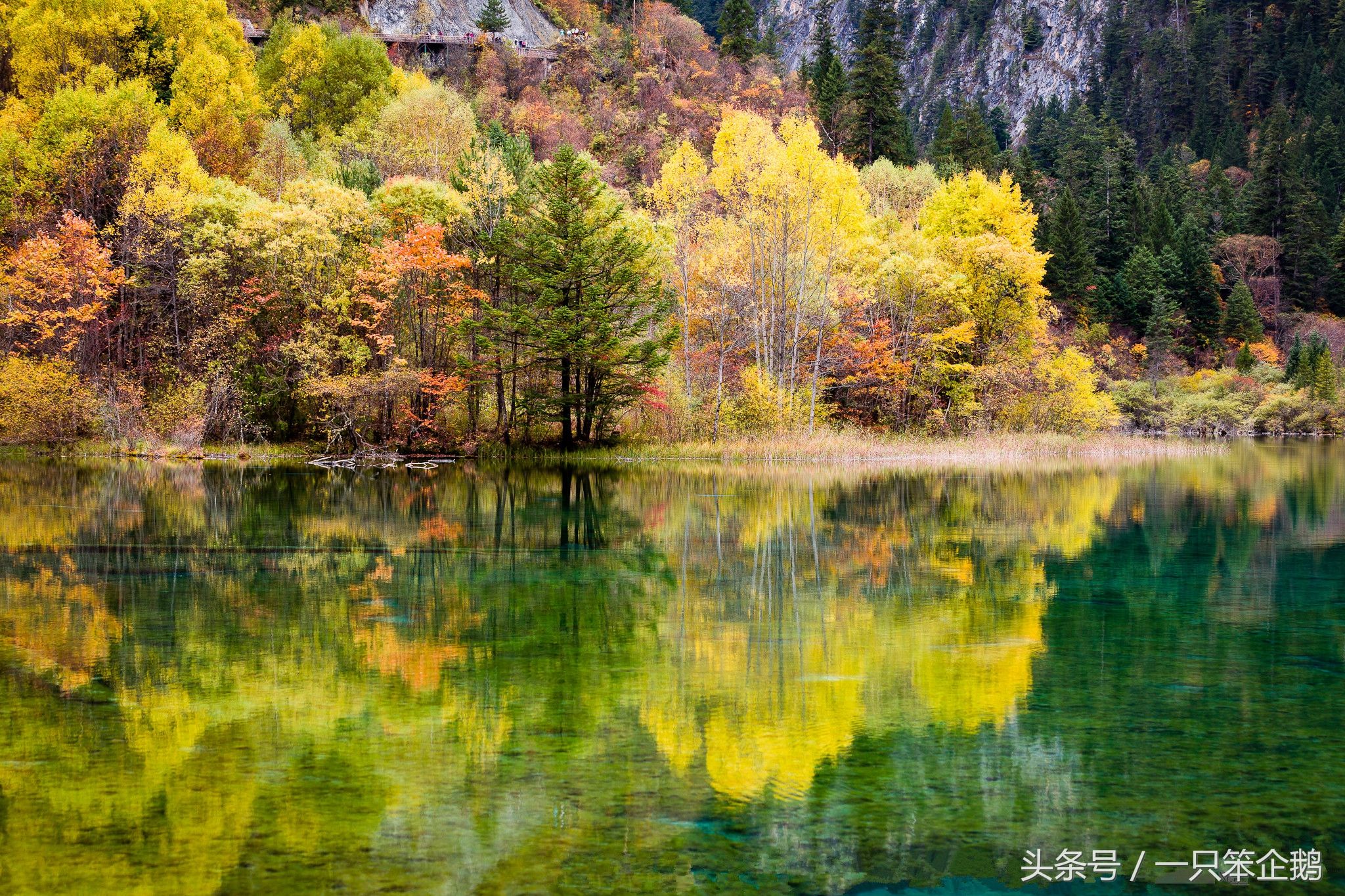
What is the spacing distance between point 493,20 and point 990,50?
123837 millimetres

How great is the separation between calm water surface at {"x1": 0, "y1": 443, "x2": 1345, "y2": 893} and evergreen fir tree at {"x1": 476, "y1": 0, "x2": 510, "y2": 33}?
6812 cm

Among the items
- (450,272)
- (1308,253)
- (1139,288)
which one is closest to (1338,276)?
(1308,253)

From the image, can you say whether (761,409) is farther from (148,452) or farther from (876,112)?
(876,112)

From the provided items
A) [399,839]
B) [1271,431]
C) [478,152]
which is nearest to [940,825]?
[399,839]

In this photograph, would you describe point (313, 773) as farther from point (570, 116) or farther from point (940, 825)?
point (570, 116)

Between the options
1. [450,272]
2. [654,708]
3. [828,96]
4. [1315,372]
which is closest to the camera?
[654,708]

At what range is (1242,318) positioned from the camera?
255ft

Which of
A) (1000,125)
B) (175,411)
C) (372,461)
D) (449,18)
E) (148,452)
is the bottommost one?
(372,461)

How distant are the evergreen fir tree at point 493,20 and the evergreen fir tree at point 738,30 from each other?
53.1ft

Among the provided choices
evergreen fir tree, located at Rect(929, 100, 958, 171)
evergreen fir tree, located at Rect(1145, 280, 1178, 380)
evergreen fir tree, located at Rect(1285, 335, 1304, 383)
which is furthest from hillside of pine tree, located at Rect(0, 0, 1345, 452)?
evergreen fir tree, located at Rect(929, 100, 958, 171)

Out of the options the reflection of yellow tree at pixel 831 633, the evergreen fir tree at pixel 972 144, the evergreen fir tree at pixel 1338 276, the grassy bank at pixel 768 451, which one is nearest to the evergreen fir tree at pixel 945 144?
the evergreen fir tree at pixel 972 144

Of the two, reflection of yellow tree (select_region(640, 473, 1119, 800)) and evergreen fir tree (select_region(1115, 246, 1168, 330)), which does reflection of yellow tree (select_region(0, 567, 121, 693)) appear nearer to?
reflection of yellow tree (select_region(640, 473, 1119, 800))

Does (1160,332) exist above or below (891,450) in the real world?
above

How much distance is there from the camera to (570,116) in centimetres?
6675
